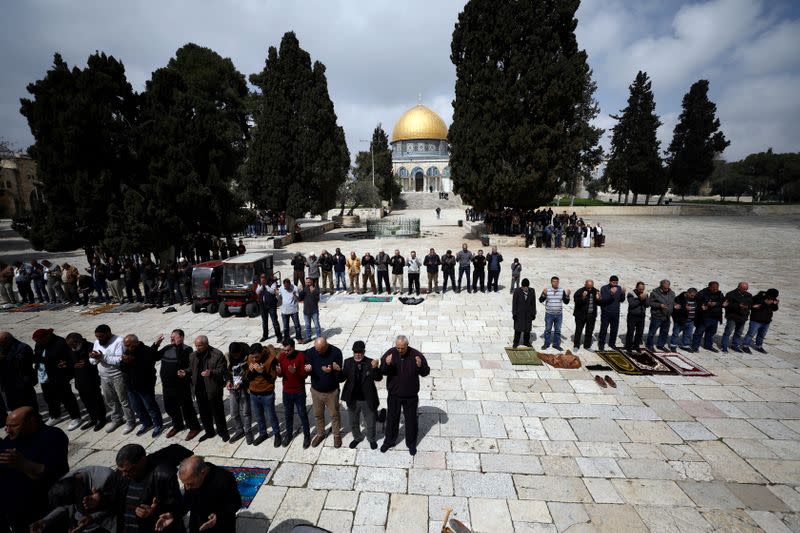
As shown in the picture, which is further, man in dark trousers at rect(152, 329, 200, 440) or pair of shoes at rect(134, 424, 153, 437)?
pair of shoes at rect(134, 424, 153, 437)

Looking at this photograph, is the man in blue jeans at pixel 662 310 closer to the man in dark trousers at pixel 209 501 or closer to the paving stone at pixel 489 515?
the paving stone at pixel 489 515

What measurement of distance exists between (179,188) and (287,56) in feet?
52.2

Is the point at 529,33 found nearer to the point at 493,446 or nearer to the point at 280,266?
the point at 280,266

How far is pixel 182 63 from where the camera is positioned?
91.7 ft

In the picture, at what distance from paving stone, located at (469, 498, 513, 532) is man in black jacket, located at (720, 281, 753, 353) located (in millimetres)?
6756

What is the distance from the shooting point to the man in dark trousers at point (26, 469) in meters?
3.27

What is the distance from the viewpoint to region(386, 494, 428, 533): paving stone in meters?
3.87

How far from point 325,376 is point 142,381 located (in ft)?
8.80

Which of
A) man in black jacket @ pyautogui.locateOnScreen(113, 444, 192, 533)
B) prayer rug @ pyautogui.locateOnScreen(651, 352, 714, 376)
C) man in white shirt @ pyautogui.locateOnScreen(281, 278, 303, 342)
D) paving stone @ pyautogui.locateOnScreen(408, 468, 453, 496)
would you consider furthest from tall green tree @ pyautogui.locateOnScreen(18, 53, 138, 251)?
prayer rug @ pyautogui.locateOnScreen(651, 352, 714, 376)

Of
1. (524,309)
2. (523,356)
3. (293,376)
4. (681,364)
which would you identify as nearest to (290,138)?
(524,309)

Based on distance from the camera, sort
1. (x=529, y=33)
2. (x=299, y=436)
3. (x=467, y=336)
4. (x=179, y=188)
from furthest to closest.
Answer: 1. (x=529, y=33)
2. (x=179, y=188)
3. (x=467, y=336)
4. (x=299, y=436)

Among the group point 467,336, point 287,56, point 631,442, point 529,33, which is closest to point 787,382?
point 631,442

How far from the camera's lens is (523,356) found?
7.75 metres

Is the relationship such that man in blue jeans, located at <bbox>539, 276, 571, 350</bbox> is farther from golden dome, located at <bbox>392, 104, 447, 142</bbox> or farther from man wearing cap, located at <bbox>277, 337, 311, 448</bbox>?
golden dome, located at <bbox>392, 104, 447, 142</bbox>
